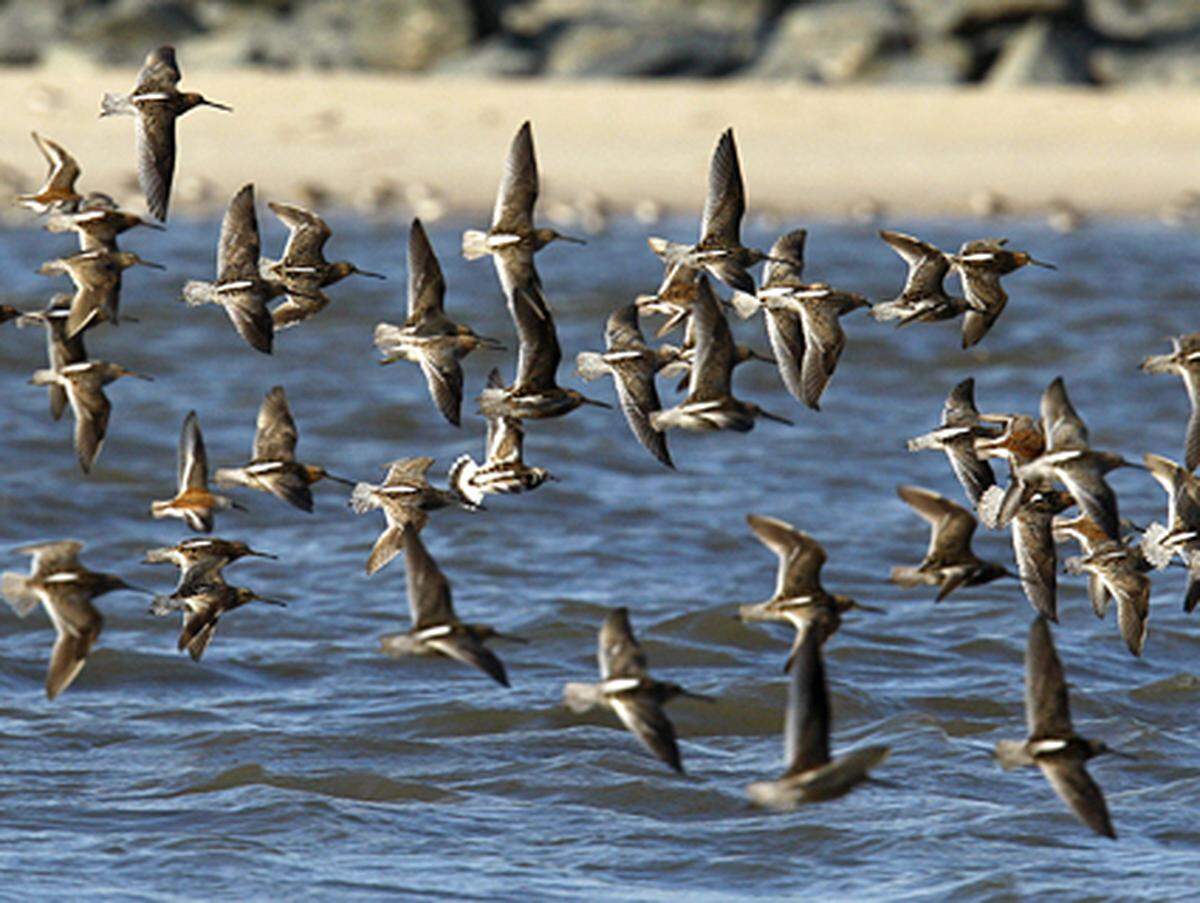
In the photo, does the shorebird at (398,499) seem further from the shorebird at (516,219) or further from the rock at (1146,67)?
the rock at (1146,67)

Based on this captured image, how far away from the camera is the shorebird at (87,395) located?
8.28 metres

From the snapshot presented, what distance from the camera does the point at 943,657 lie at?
37.4ft

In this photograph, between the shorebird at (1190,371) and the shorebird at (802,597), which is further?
the shorebird at (1190,371)

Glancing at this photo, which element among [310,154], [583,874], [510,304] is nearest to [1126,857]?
[583,874]

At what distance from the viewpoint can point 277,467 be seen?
7.75 metres

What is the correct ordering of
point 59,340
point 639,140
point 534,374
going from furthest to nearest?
1. point 639,140
2. point 59,340
3. point 534,374

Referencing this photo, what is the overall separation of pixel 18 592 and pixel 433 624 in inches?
53.3

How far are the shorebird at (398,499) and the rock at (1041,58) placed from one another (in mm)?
23491

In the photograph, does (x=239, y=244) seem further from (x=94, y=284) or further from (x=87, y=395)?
(x=87, y=395)

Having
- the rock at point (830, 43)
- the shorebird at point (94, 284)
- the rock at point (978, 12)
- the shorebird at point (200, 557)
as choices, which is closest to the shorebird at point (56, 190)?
the shorebird at point (94, 284)

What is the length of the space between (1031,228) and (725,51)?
338 inches

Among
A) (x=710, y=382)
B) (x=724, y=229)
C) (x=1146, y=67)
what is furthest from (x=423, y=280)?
(x=1146, y=67)

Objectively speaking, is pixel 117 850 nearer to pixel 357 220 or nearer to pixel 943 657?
pixel 943 657

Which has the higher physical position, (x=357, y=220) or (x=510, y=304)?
(x=510, y=304)
